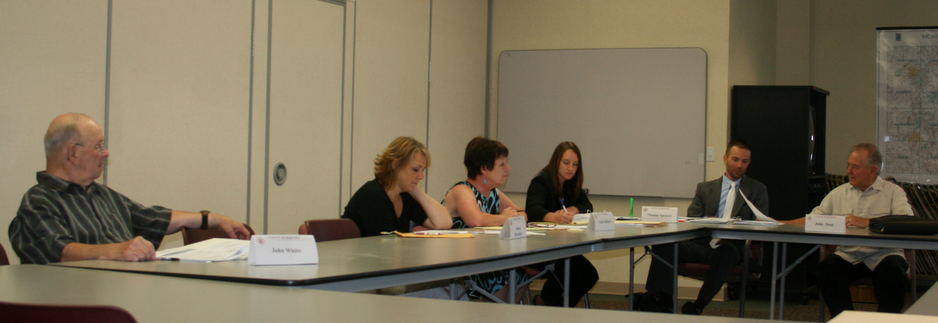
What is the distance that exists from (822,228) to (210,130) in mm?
3346

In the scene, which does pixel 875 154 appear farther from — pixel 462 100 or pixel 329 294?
pixel 329 294

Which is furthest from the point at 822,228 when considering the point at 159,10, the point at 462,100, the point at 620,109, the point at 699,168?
the point at 159,10

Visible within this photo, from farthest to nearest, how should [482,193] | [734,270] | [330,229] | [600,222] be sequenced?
[734,270] < [482,193] < [600,222] < [330,229]

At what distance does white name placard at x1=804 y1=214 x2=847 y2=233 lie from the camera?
12.8 feet

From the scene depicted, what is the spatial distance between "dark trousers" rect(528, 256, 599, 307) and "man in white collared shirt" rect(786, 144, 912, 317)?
140cm

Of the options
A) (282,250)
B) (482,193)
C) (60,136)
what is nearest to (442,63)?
(482,193)

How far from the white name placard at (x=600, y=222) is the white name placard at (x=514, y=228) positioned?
0.60 meters

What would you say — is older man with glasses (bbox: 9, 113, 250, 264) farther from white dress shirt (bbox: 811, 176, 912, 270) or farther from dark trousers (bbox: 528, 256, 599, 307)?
white dress shirt (bbox: 811, 176, 912, 270)

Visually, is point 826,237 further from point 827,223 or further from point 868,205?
point 868,205

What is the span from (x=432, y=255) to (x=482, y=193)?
76.7 inches

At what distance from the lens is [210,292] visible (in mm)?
1591

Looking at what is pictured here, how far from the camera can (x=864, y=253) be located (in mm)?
4277

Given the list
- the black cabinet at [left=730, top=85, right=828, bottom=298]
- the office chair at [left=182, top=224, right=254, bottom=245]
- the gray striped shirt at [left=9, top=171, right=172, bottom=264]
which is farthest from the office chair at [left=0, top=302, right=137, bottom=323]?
the black cabinet at [left=730, top=85, right=828, bottom=298]

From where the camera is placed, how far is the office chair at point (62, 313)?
3.24 feet
